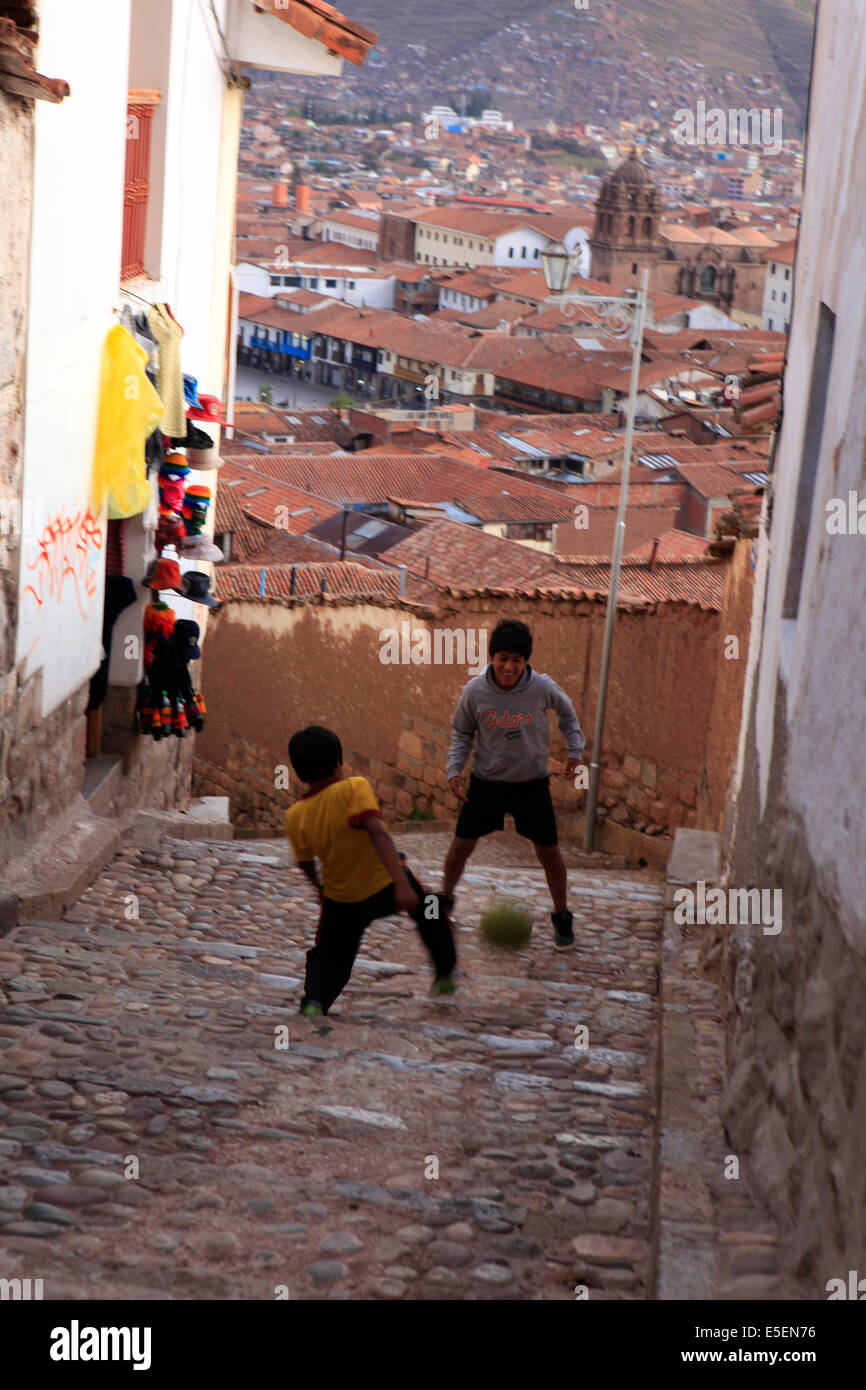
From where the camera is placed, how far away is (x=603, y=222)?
10638 centimetres

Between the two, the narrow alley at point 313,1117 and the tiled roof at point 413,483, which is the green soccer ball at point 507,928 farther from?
the tiled roof at point 413,483

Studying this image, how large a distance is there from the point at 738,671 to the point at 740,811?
4135mm

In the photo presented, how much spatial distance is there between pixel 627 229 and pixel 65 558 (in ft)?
343

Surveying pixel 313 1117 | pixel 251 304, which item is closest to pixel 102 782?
pixel 313 1117

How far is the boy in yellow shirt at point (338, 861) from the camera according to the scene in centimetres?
496

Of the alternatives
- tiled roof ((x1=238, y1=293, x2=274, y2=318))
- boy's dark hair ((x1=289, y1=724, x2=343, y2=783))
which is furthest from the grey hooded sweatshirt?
tiled roof ((x1=238, y1=293, x2=274, y2=318))

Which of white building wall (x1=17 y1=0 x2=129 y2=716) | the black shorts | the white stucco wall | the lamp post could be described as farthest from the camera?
the lamp post

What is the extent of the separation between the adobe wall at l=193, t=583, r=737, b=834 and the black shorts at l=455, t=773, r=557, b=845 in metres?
4.24

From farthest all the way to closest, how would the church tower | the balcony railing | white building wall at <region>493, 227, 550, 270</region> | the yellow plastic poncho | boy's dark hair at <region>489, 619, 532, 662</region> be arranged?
white building wall at <region>493, 227, 550, 270</region> → the church tower → the balcony railing → the yellow plastic poncho → boy's dark hair at <region>489, 619, 532, 662</region>

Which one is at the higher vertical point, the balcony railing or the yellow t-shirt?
the balcony railing

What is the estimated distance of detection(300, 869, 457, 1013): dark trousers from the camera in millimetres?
5152

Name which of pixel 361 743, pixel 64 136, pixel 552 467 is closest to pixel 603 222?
pixel 552 467

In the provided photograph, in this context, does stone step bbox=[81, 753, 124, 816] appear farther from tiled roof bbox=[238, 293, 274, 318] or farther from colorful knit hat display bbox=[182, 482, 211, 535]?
tiled roof bbox=[238, 293, 274, 318]

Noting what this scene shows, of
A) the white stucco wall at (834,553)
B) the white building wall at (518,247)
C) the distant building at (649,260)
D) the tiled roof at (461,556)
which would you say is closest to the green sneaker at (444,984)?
the white stucco wall at (834,553)
